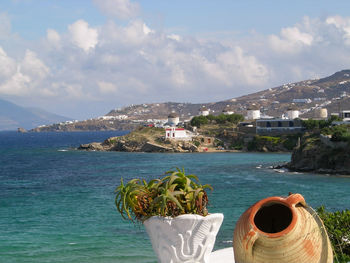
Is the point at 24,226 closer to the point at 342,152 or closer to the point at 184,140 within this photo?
the point at 342,152

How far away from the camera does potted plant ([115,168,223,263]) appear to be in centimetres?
642

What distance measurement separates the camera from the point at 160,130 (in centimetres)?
8438

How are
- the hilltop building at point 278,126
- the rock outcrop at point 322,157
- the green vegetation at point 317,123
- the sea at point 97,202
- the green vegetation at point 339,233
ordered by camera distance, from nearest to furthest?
→ the green vegetation at point 339,233 < the sea at point 97,202 < the rock outcrop at point 322,157 < the green vegetation at point 317,123 < the hilltop building at point 278,126

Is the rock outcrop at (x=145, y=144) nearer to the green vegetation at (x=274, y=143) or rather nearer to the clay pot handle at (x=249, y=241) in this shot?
the green vegetation at (x=274, y=143)

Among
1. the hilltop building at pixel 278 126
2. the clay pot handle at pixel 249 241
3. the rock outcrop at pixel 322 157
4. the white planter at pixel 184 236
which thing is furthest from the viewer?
the hilltop building at pixel 278 126

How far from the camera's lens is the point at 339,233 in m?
8.86

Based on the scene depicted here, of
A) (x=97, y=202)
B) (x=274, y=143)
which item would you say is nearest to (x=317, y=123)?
(x=274, y=143)

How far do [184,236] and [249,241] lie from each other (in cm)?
161

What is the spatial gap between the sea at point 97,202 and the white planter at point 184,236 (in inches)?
319

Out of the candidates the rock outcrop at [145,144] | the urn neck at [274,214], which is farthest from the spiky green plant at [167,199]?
the rock outcrop at [145,144]

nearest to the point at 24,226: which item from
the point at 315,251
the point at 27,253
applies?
the point at 27,253

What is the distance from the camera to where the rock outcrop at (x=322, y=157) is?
4069 centimetres

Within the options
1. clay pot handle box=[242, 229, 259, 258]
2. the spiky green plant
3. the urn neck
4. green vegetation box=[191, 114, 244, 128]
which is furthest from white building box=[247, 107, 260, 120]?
clay pot handle box=[242, 229, 259, 258]

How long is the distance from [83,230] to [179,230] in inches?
530
